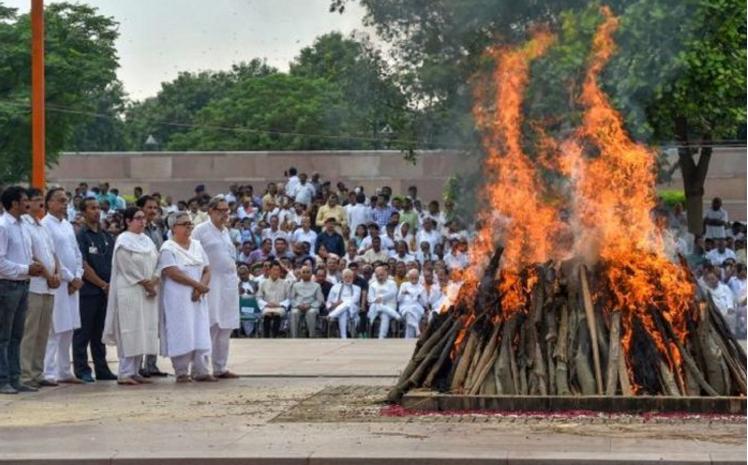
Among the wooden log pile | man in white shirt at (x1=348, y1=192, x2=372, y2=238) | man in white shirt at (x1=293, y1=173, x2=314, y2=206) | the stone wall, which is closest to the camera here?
the wooden log pile

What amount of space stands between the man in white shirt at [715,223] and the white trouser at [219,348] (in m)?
14.4

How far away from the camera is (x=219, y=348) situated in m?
18.0

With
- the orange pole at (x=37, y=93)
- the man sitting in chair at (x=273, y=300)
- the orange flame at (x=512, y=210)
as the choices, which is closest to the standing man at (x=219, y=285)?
the orange pole at (x=37, y=93)

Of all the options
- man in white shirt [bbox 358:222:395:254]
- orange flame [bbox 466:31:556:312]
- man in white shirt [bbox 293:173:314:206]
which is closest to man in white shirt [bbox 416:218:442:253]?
man in white shirt [bbox 358:222:395:254]

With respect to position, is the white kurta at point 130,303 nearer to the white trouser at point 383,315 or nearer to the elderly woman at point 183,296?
the elderly woman at point 183,296

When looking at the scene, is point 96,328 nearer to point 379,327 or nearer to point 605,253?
point 605,253

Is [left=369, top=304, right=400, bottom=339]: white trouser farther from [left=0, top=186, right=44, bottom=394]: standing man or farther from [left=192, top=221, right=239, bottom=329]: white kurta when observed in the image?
[left=0, top=186, right=44, bottom=394]: standing man

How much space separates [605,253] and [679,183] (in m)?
27.3

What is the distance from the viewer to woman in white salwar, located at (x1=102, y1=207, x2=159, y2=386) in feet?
56.6

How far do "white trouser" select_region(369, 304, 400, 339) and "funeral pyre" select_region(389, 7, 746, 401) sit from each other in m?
9.36

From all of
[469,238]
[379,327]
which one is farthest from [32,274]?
[469,238]

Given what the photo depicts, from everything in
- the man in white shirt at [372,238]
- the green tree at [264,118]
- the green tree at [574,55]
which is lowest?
the man in white shirt at [372,238]

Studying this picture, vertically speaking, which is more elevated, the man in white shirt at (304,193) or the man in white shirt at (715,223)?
the man in white shirt at (304,193)

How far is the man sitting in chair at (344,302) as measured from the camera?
25.5 m
